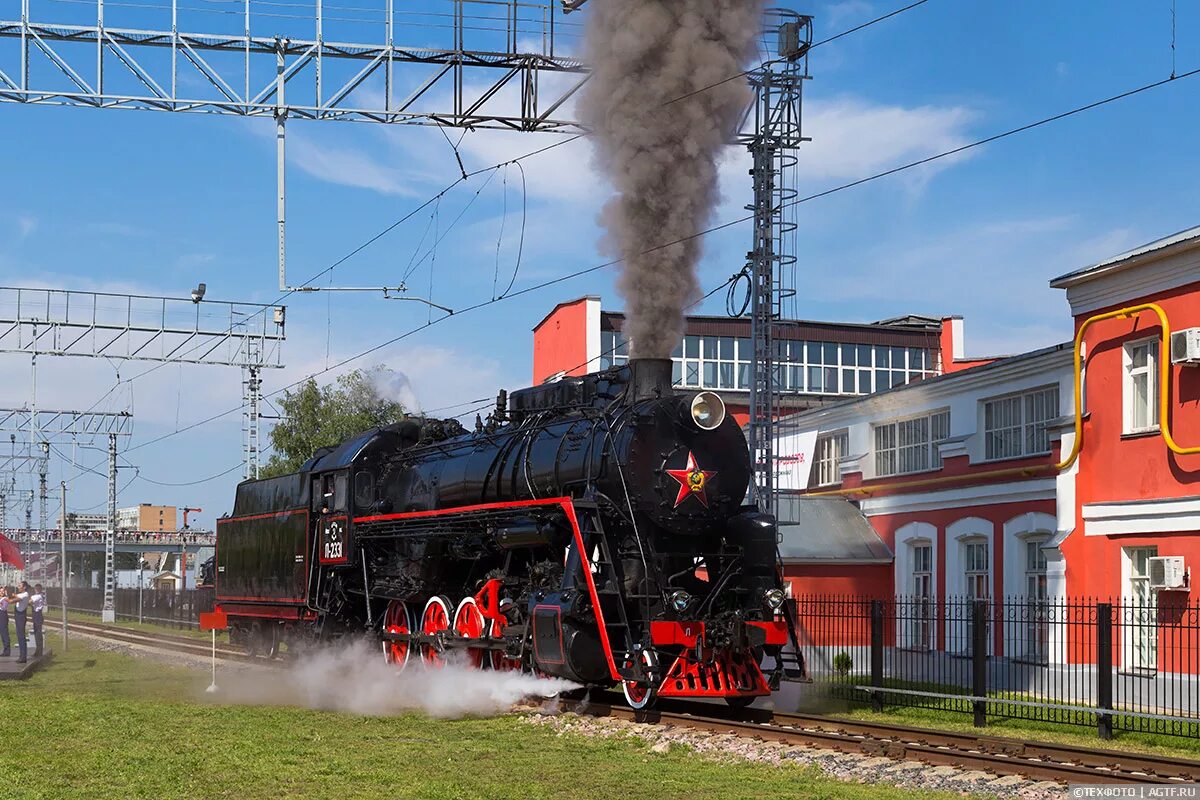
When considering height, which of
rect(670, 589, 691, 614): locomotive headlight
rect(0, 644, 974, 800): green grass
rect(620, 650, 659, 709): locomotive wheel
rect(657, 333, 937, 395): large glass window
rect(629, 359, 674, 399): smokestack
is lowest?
rect(0, 644, 974, 800): green grass

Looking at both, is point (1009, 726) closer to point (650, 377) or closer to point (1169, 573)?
point (1169, 573)

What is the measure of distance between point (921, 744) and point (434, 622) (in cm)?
846

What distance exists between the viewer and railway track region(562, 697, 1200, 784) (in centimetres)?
1106

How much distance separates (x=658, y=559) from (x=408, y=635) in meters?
5.56

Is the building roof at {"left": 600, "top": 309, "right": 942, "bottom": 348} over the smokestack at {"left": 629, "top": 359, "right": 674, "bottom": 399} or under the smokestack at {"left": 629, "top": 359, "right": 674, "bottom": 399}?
over

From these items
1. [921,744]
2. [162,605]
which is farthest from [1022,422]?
[162,605]

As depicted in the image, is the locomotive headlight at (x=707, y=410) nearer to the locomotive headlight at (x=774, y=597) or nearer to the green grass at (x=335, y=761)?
the locomotive headlight at (x=774, y=597)

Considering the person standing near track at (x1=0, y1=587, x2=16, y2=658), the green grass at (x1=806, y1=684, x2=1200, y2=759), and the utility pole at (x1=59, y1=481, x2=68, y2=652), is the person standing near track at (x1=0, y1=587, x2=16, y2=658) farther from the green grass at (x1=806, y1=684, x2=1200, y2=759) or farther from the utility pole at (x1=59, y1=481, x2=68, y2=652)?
the green grass at (x1=806, y1=684, x2=1200, y2=759)

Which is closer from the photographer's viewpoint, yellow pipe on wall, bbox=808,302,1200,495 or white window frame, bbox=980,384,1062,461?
yellow pipe on wall, bbox=808,302,1200,495

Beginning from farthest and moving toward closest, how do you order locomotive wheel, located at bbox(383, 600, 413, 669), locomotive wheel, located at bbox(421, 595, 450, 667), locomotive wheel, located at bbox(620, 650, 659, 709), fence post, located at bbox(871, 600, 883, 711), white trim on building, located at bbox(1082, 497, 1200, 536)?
locomotive wheel, located at bbox(383, 600, 413, 669) → white trim on building, located at bbox(1082, 497, 1200, 536) → locomotive wheel, located at bbox(421, 595, 450, 667) → fence post, located at bbox(871, 600, 883, 711) → locomotive wheel, located at bbox(620, 650, 659, 709)

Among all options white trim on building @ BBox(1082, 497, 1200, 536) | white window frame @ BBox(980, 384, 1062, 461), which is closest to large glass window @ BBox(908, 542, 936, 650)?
white window frame @ BBox(980, 384, 1062, 461)

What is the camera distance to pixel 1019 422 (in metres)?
25.2

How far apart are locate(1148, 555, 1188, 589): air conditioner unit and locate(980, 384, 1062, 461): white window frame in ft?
15.3

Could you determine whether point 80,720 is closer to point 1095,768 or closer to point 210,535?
point 1095,768
